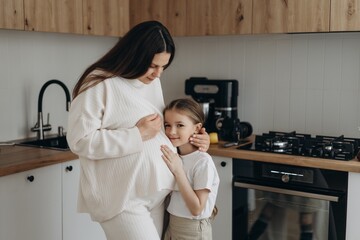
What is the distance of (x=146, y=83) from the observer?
190 centimetres

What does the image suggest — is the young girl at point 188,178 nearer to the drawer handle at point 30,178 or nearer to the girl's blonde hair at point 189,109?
the girl's blonde hair at point 189,109

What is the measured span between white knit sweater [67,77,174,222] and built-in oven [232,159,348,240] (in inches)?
39.8

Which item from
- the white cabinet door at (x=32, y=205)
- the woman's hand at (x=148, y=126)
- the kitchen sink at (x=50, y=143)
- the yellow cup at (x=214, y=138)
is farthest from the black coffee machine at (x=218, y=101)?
the woman's hand at (x=148, y=126)

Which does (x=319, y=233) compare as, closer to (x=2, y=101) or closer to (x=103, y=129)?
(x=103, y=129)

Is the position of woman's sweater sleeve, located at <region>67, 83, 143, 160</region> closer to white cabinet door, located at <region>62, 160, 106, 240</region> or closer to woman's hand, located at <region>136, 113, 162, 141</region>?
woman's hand, located at <region>136, 113, 162, 141</region>

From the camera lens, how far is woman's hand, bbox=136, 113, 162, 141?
1796 mm

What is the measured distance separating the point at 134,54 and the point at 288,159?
1.19m

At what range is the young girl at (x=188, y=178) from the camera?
183 centimetres

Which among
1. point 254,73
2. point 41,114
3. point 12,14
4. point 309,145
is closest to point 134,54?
point 12,14

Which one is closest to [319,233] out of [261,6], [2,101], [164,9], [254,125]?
[254,125]

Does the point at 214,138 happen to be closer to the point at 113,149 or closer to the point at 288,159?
the point at 288,159

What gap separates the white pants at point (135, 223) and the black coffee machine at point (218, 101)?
135 cm

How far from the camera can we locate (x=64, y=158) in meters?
2.61

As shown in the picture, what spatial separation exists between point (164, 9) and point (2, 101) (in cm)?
118
